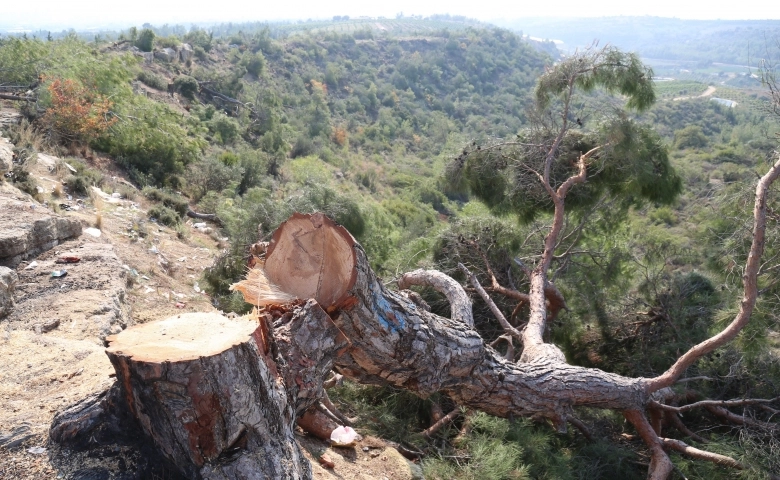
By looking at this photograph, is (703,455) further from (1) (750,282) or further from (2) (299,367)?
(2) (299,367)

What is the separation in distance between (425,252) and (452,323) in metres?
2.91

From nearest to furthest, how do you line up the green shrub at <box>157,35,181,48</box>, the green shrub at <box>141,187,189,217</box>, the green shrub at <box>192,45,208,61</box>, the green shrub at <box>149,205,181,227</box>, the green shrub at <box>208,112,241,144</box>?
the green shrub at <box>149,205,181,227</box> < the green shrub at <box>141,187,189,217</box> < the green shrub at <box>208,112,241,144</box> < the green shrub at <box>157,35,181,48</box> < the green shrub at <box>192,45,208,61</box>

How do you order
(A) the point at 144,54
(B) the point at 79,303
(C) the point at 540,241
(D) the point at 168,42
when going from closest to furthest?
(B) the point at 79,303 → (C) the point at 540,241 → (A) the point at 144,54 → (D) the point at 168,42

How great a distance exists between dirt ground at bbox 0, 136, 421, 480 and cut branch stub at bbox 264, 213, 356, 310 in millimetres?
917

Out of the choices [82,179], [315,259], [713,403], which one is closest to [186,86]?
[82,179]

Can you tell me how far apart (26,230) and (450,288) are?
3.41 metres

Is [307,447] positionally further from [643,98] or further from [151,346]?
[643,98]

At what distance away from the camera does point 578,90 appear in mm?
5984

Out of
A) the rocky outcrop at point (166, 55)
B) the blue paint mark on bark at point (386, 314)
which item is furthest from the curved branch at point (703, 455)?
the rocky outcrop at point (166, 55)

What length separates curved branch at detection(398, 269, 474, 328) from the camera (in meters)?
3.69

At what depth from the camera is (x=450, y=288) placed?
13.2 ft

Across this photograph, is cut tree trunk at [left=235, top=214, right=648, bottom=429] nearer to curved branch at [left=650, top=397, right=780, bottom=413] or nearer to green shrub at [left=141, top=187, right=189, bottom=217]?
curved branch at [left=650, top=397, right=780, bottom=413]

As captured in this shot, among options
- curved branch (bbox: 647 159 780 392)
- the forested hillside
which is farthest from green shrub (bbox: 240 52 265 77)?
curved branch (bbox: 647 159 780 392)

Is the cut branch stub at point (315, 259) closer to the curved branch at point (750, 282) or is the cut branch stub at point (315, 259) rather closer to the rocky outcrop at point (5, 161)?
the curved branch at point (750, 282)
